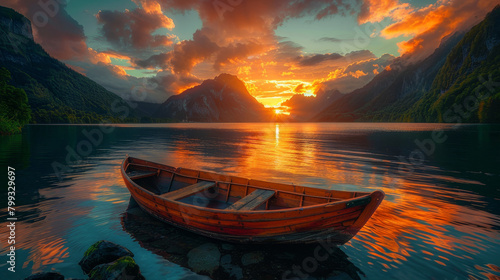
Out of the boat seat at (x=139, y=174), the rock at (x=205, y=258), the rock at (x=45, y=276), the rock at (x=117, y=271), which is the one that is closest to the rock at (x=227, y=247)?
the rock at (x=205, y=258)

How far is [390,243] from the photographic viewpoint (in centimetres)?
957

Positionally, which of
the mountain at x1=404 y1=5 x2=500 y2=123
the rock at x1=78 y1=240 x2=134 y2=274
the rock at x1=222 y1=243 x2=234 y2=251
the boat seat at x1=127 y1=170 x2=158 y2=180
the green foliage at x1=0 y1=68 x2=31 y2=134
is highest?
the mountain at x1=404 y1=5 x2=500 y2=123

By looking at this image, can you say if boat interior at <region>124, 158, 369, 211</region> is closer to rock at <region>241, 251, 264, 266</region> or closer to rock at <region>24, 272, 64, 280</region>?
rock at <region>241, 251, 264, 266</region>

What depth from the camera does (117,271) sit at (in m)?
6.99

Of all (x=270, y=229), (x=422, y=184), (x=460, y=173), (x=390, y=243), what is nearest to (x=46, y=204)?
(x=270, y=229)

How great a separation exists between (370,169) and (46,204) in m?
27.6

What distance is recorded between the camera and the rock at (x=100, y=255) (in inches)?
312

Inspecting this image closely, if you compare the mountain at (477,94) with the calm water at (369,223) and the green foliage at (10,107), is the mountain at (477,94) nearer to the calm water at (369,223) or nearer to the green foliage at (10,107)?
the calm water at (369,223)

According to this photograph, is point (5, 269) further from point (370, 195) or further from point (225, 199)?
point (370, 195)

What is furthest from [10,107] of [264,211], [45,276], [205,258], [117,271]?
[264,211]

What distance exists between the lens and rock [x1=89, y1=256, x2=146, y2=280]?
6.90 metres

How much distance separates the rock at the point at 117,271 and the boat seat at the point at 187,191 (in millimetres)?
4055

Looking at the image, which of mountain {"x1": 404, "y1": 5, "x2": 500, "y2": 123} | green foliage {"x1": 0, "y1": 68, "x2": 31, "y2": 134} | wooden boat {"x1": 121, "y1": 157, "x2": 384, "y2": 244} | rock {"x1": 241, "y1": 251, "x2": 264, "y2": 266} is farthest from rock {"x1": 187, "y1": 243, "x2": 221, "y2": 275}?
mountain {"x1": 404, "y1": 5, "x2": 500, "y2": 123}

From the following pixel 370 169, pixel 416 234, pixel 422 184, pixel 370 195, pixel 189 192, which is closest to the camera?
pixel 370 195
